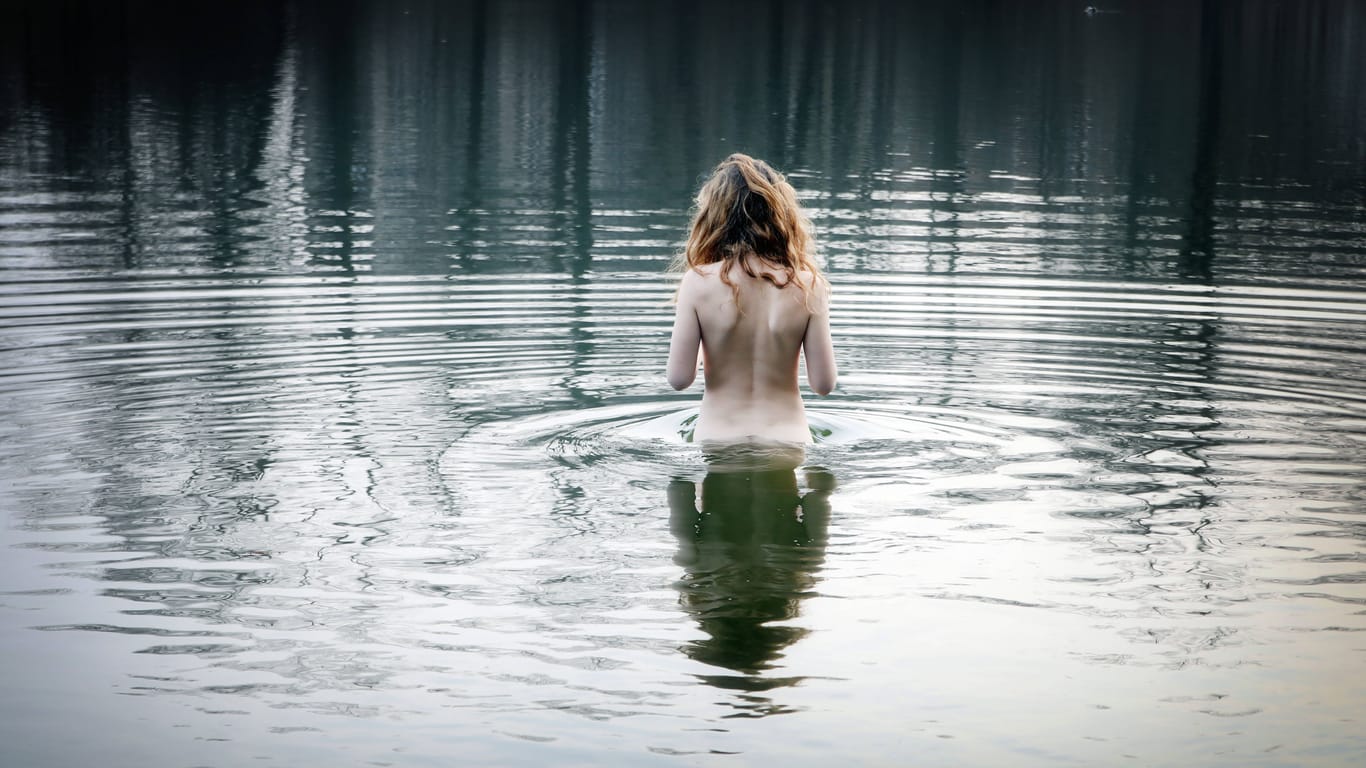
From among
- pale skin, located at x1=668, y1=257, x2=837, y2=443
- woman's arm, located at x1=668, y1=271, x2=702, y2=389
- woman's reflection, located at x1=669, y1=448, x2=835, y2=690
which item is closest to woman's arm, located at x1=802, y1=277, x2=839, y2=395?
pale skin, located at x1=668, y1=257, x2=837, y2=443

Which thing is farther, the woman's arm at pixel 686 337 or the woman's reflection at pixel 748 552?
the woman's arm at pixel 686 337

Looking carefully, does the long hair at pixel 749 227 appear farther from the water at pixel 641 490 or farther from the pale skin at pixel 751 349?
the water at pixel 641 490

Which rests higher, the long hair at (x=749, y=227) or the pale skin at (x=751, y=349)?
the long hair at (x=749, y=227)

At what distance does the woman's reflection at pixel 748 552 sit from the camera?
539cm

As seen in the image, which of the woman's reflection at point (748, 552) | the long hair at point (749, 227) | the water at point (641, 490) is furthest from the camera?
the long hair at point (749, 227)

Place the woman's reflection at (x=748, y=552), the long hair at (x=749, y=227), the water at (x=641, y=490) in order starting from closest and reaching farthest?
the water at (x=641, y=490) < the woman's reflection at (x=748, y=552) < the long hair at (x=749, y=227)

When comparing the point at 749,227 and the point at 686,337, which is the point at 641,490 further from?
the point at 749,227

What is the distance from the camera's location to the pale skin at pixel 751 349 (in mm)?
7367

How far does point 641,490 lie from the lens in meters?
7.20

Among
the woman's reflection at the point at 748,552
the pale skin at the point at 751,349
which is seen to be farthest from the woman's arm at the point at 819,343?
the woman's reflection at the point at 748,552

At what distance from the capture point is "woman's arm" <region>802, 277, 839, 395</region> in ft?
24.2

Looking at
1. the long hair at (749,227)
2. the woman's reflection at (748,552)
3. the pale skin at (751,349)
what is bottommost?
the woman's reflection at (748,552)

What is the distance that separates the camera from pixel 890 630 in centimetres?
557

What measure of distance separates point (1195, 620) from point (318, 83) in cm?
3468
